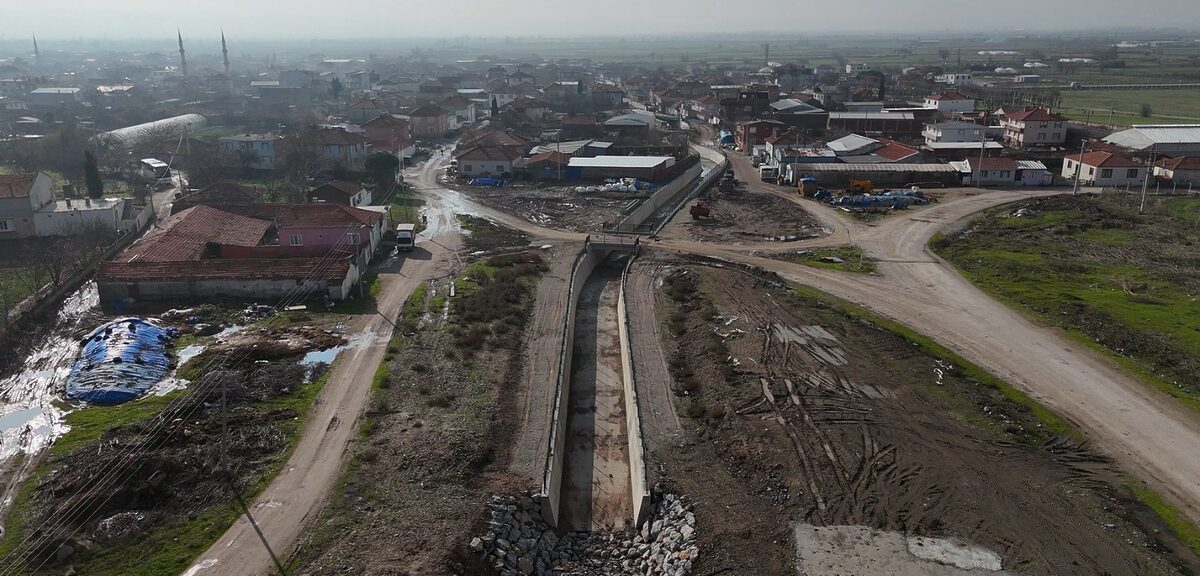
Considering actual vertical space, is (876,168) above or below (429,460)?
above

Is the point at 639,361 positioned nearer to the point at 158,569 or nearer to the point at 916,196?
the point at 158,569

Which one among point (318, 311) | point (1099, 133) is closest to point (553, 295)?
point (318, 311)

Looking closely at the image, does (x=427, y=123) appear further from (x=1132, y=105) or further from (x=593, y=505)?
(x=1132, y=105)

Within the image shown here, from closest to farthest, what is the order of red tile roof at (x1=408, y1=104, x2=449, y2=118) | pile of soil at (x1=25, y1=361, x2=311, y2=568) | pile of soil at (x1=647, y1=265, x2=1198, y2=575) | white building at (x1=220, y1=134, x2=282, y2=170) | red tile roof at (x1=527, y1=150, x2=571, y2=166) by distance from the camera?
pile of soil at (x1=25, y1=361, x2=311, y2=568) → pile of soil at (x1=647, y1=265, x2=1198, y2=575) → red tile roof at (x1=527, y1=150, x2=571, y2=166) → white building at (x1=220, y1=134, x2=282, y2=170) → red tile roof at (x1=408, y1=104, x2=449, y2=118)

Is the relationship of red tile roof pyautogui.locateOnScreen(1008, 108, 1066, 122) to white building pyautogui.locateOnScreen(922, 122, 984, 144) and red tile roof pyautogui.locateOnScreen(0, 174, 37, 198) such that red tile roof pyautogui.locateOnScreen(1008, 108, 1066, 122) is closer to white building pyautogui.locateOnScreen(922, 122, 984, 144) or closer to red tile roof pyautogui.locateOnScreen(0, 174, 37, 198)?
white building pyautogui.locateOnScreen(922, 122, 984, 144)

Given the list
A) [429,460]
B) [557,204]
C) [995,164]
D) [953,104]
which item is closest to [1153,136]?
[995,164]

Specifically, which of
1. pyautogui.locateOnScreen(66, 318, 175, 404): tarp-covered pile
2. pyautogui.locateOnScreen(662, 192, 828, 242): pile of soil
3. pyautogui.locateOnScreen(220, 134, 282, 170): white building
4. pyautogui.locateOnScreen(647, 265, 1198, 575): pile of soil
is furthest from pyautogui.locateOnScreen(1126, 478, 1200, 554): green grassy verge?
pyautogui.locateOnScreen(220, 134, 282, 170): white building
